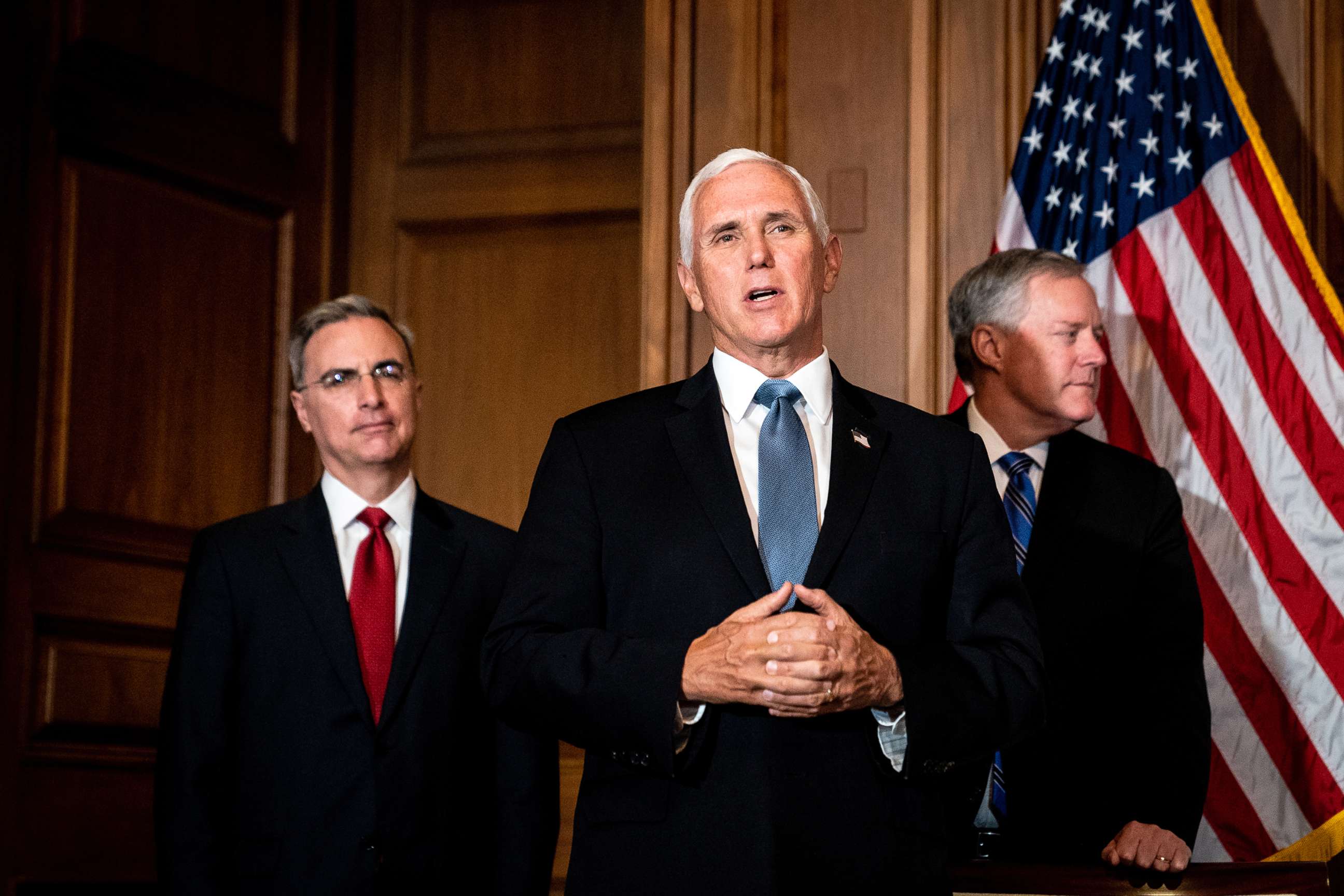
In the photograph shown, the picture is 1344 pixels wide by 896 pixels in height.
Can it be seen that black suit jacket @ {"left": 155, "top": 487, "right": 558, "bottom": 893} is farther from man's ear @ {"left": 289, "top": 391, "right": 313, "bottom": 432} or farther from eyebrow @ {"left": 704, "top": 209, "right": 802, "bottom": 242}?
eyebrow @ {"left": 704, "top": 209, "right": 802, "bottom": 242}

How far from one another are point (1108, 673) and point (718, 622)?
4.28ft

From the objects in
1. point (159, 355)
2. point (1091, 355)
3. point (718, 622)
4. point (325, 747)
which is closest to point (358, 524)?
point (325, 747)

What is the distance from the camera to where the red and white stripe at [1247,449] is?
339 cm

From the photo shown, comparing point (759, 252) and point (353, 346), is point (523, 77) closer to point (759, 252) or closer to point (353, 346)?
point (353, 346)

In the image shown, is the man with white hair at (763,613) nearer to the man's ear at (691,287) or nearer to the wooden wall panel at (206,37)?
the man's ear at (691,287)

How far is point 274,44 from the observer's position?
4.79 m

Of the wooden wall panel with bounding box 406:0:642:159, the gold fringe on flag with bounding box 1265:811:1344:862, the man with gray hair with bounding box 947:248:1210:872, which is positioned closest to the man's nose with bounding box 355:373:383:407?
the man with gray hair with bounding box 947:248:1210:872

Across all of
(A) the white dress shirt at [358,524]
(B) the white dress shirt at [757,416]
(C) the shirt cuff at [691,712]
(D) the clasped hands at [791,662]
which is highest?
(B) the white dress shirt at [757,416]

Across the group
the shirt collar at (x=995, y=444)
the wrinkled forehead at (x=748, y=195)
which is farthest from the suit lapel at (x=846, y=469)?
the shirt collar at (x=995, y=444)

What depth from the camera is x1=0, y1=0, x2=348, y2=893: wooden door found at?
12.7 ft

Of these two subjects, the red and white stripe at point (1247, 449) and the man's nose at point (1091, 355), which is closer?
the man's nose at point (1091, 355)

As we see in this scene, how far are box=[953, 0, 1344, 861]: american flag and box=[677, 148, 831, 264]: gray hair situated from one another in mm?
1706

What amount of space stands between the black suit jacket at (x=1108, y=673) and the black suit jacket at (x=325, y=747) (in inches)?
37.1

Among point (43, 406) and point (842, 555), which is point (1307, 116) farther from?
point (43, 406)
